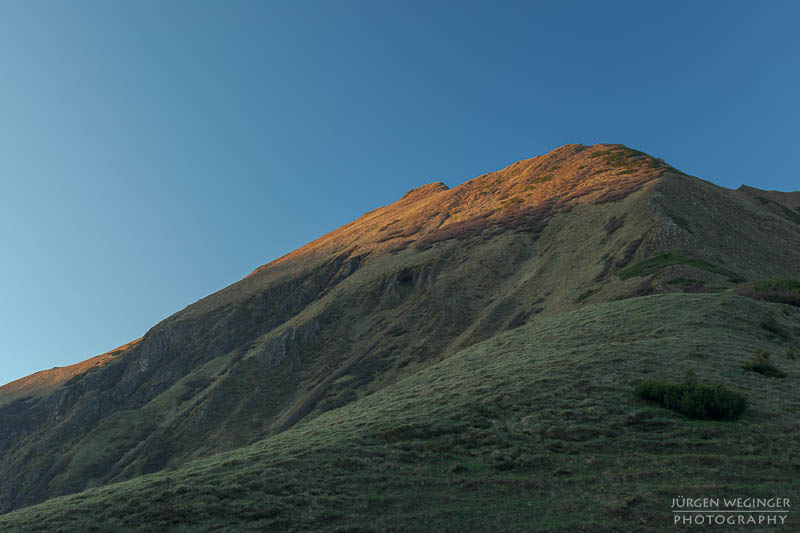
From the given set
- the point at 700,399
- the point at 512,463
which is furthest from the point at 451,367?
the point at 512,463

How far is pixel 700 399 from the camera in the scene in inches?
771

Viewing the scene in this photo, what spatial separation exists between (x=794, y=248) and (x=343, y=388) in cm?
6061

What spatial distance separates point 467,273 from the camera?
244 ft

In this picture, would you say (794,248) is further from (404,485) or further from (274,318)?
(274,318)

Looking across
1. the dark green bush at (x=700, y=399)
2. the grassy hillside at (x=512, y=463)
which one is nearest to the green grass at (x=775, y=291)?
the grassy hillside at (x=512, y=463)

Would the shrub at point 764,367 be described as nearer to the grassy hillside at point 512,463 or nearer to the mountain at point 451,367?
the grassy hillside at point 512,463

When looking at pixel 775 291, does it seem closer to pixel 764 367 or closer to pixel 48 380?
pixel 764 367

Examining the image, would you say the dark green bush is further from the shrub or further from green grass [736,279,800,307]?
green grass [736,279,800,307]

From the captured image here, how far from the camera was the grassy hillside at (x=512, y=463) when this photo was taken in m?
13.8

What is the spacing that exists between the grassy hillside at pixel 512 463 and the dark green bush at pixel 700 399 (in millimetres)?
463

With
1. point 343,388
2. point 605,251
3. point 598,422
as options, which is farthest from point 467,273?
point 598,422

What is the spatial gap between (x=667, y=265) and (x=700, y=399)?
2996 cm

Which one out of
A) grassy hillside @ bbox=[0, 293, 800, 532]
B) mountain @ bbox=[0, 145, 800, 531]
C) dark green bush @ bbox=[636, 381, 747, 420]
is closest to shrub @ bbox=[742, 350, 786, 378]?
grassy hillside @ bbox=[0, 293, 800, 532]

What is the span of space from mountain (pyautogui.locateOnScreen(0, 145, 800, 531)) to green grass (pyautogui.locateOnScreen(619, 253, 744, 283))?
29 cm
